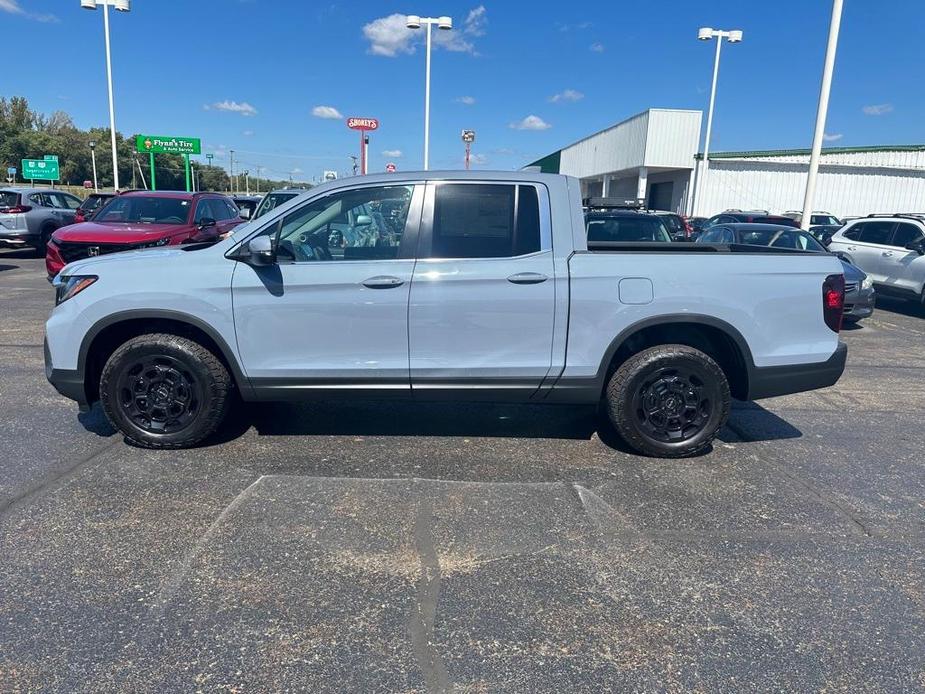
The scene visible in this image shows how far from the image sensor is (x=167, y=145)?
4688cm

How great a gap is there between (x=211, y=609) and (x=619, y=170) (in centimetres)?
4280

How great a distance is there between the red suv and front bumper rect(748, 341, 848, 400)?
789 cm

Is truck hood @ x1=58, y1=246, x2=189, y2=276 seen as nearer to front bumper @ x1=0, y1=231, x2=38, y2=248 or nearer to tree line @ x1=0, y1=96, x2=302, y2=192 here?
front bumper @ x1=0, y1=231, x2=38, y2=248

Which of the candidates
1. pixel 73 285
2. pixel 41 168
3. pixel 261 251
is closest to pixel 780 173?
pixel 261 251

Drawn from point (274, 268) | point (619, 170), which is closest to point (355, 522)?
point (274, 268)

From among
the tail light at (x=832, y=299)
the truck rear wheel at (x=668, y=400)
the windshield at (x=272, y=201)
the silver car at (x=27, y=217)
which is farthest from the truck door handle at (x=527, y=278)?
the silver car at (x=27, y=217)

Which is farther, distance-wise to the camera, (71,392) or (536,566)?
(71,392)

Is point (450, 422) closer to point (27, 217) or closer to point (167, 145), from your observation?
point (27, 217)

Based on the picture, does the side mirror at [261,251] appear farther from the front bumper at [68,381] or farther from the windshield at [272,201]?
the windshield at [272,201]

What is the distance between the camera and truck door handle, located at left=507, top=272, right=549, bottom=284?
4.25m

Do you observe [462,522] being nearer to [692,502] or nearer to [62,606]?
[692,502]

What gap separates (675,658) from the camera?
2605 millimetres

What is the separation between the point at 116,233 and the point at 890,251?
1305 cm

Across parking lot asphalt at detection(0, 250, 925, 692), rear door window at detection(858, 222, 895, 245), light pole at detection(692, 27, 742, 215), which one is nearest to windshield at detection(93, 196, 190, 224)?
parking lot asphalt at detection(0, 250, 925, 692)
